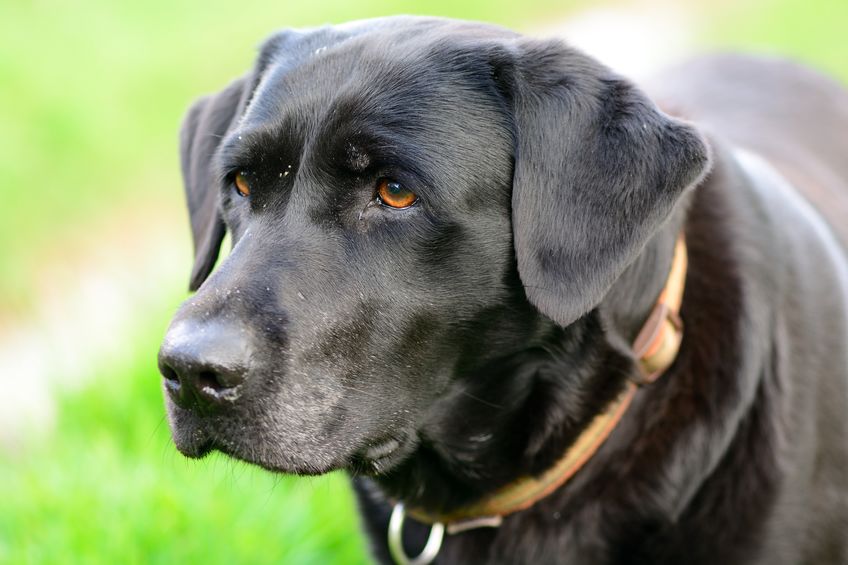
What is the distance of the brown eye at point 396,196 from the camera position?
8.09ft

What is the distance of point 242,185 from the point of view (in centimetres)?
273

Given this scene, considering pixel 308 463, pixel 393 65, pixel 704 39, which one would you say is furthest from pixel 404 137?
pixel 704 39

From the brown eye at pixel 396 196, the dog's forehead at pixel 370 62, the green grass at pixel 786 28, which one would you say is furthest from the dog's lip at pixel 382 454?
the green grass at pixel 786 28

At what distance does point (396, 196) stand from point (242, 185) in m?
0.46

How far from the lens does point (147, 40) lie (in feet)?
26.9

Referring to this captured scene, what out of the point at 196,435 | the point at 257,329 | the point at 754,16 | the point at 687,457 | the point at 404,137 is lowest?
the point at 754,16

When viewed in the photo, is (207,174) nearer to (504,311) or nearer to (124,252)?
(504,311)

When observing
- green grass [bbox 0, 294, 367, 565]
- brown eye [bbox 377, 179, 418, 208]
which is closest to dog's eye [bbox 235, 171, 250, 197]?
brown eye [bbox 377, 179, 418, 208]

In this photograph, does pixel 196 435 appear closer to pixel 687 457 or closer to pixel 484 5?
pixel 687 457

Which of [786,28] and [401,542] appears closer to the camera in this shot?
[401,542]

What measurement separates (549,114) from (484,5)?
721 centimetres

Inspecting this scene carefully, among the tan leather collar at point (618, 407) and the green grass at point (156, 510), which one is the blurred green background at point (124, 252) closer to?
the green grass at point (156, 510)

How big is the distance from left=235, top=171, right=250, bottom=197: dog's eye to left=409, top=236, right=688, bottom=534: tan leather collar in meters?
0.98

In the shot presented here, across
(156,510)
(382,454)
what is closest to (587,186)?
(382,454)
